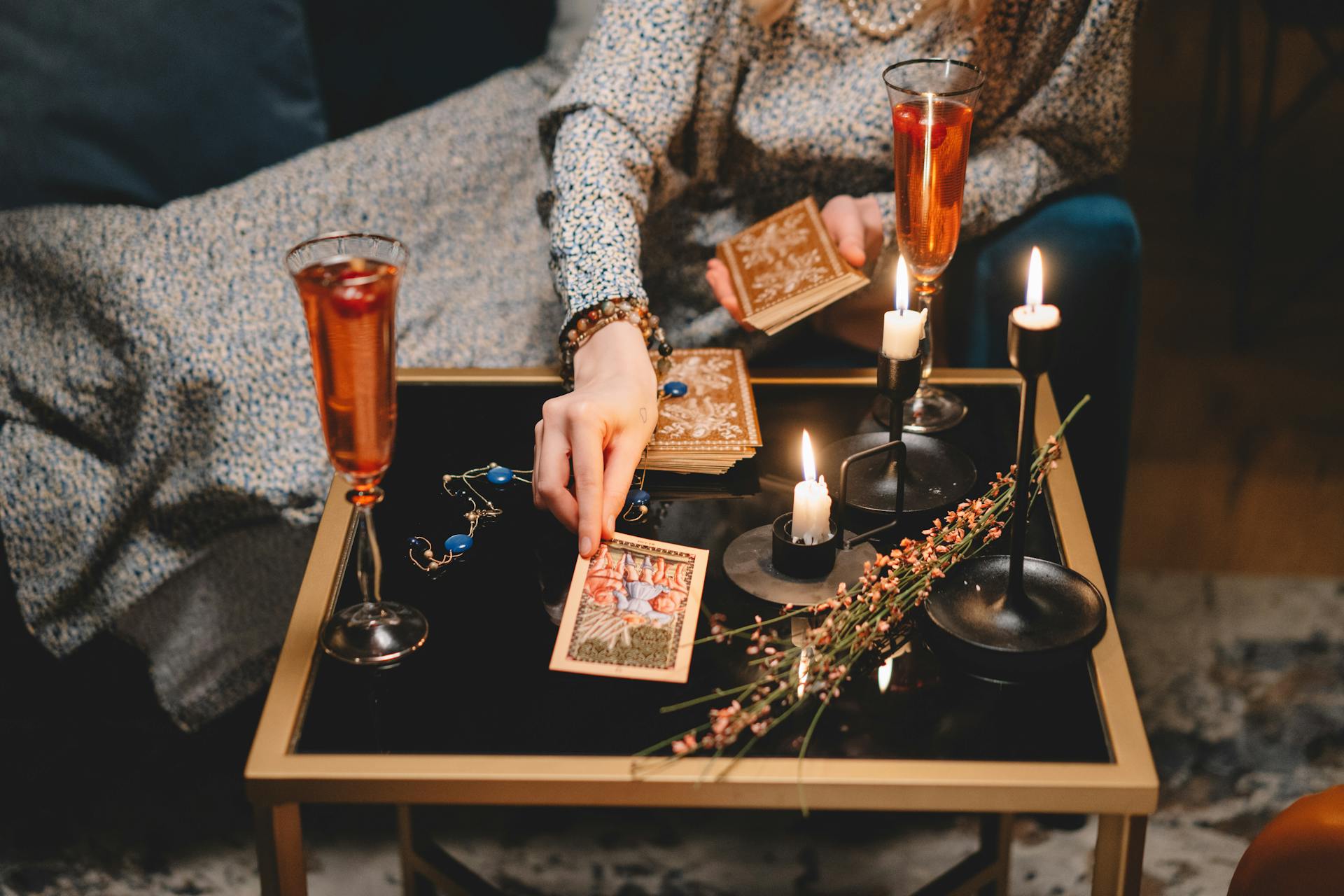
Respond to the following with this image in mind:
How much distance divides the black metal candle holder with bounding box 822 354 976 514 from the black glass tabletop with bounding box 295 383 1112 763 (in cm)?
2

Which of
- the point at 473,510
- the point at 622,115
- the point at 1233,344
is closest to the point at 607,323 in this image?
the point at 473,510

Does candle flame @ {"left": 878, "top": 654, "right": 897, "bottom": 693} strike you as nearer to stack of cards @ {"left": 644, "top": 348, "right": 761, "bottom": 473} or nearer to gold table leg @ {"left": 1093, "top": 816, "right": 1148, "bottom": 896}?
gold table leg @ {"left": 1093, "top": 816, "right": 1148, "bottom": 896}

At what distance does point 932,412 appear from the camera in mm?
1304

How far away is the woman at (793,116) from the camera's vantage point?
1.47 metres

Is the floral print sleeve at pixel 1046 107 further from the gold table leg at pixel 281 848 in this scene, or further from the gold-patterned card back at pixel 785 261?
the gold table leg at pixel 281 848

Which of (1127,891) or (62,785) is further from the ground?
(1127,891)

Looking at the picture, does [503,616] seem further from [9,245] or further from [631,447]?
[9,245]

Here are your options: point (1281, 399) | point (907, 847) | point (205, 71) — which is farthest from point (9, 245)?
point (1281, 399)

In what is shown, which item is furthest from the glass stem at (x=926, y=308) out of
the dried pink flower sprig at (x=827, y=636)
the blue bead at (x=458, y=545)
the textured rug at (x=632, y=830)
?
the textured rug at (x=632, y=830)

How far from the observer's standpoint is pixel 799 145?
161 cm

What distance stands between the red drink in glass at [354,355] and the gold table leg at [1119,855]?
23.9 inches

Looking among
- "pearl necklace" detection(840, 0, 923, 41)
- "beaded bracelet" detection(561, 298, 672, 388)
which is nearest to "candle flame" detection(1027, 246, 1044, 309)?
"beaded bracelet" detection(561, 298, 672, 388)

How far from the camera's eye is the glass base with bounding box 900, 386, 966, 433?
1278 mm

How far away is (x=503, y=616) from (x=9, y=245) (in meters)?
0.97
